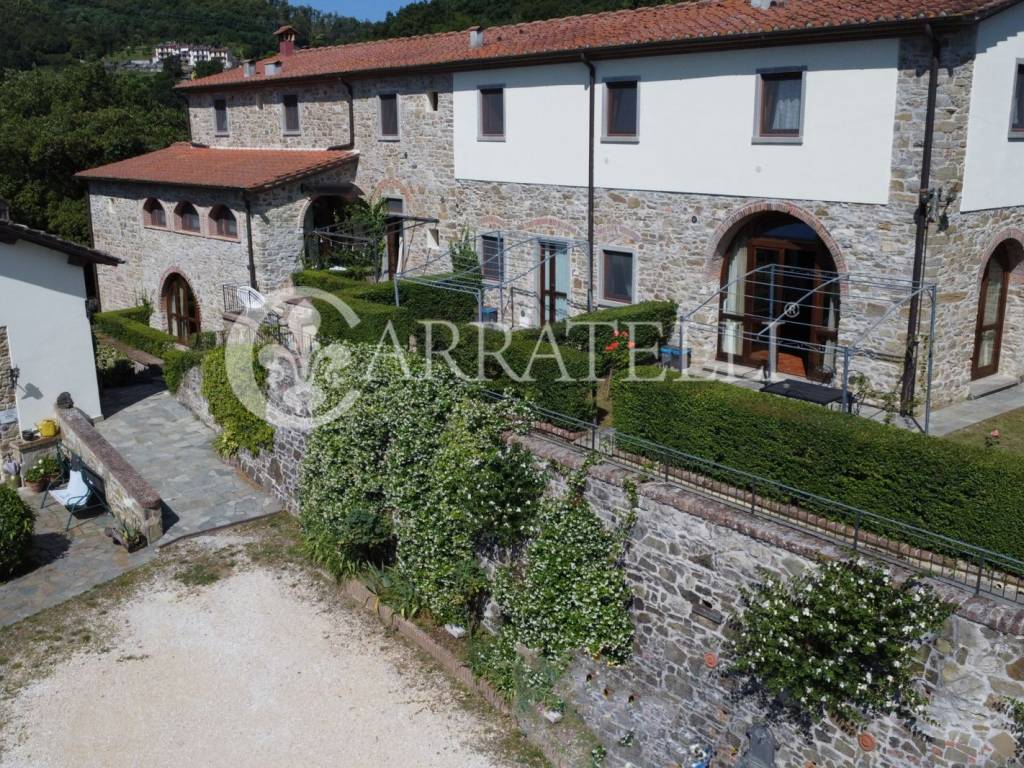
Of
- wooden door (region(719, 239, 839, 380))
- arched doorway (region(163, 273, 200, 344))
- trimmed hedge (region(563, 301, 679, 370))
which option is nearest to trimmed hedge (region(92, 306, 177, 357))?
arched doorway (region(163, 273, 200, 344))

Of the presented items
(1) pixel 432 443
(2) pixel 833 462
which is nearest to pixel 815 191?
(2) pixel 833 462

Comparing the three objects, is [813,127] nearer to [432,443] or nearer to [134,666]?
[432,443]

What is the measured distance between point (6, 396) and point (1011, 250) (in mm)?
18333

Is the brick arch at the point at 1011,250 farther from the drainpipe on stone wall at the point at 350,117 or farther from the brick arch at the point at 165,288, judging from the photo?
the brick arch at the point at 165,288

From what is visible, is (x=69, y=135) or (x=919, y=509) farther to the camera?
(x=69, y=135)

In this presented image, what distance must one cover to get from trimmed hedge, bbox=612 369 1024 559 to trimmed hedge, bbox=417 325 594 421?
0.90 metres

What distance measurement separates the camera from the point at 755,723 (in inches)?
380

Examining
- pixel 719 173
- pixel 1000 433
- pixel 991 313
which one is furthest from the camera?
pixel 719 173

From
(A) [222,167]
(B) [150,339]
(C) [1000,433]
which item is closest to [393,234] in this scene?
(A) [222,167]

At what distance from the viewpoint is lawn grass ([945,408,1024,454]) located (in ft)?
41.7

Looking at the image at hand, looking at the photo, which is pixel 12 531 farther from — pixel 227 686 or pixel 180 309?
pixel 180 309

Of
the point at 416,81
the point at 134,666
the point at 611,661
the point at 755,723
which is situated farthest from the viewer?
the point at 416,81

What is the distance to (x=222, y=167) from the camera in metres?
26.1

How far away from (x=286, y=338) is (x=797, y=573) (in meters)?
12.4
